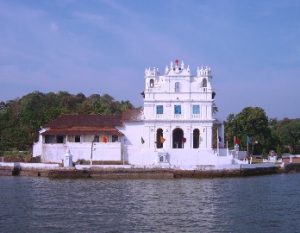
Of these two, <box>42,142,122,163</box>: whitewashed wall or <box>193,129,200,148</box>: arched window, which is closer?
<box>42,142,122,163</box>: whitewashed wall

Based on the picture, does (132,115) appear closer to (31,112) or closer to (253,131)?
(253,131)

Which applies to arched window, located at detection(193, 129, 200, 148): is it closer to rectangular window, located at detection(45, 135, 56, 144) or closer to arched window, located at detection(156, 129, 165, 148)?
arched window, located at detection(156, 129, 165, 148)

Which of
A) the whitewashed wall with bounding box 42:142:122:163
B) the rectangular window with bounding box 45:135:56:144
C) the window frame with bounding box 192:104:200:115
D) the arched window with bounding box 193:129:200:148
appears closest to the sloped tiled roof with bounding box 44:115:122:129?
the rectangular window with bounding box 45:135:56:144

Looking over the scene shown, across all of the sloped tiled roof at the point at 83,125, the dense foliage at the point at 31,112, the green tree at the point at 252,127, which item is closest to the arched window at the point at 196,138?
the sloped tiled roof at the point at 83,125

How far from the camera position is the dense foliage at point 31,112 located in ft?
225

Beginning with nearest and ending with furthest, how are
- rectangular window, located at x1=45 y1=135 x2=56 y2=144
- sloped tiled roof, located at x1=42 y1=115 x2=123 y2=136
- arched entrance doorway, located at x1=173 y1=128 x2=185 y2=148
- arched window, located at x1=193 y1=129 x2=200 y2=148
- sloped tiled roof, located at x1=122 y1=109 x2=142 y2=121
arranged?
sloped tiled roof, located at x1=42 y1=115 x2=123 y2=136, rectangular window, located at x1=45 y1=135 x2=56 y2=144, sloped tiled roof, located at x1=122 y1=109 x2=142 y2=121, arched window, located at x1=193 y1=129 x2=200 y2=148, arched entrance doorway, located at x1=173 y1=128 x2=185 y2=148

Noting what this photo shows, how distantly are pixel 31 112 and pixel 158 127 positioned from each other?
25.5m

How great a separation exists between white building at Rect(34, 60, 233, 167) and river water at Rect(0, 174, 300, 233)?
9574 mm

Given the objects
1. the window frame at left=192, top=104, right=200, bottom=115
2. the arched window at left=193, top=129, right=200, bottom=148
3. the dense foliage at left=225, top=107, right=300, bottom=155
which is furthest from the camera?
the dense foliage at left=225, top=107, right=300, bottom=155

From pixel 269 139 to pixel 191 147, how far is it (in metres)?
17.6

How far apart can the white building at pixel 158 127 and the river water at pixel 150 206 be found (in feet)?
31.4

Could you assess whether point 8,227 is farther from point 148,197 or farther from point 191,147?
point 191,147

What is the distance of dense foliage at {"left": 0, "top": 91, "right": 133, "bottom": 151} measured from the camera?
68.7m

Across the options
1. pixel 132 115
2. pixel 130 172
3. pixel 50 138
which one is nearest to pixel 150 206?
pixel 130 172
